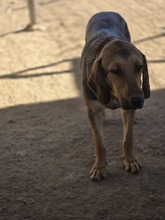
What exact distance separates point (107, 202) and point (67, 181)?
22.1 inches

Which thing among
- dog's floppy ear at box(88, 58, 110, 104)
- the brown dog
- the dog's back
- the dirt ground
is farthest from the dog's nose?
the dirt ground

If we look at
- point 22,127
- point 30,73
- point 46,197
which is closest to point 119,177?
point 46,197

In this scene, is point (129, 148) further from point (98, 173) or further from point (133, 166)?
point (98, 173)

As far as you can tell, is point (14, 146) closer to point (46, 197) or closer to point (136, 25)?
point (46, 197)

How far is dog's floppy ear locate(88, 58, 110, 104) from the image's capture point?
146 inches

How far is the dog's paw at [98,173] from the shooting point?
13.6 ft

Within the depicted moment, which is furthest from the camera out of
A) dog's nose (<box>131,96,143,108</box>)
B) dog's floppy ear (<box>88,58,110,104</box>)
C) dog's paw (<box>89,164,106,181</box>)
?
dog's paw (<box>89,164,106,181</box>)

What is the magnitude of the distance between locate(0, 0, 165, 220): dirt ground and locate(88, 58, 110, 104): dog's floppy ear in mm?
885

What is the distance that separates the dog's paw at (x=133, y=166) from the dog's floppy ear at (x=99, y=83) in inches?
30.6

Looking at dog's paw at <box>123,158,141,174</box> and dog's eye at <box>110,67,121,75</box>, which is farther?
dog's paw at <box>123,158,141,174</box>

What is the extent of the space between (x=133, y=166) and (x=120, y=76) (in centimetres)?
112

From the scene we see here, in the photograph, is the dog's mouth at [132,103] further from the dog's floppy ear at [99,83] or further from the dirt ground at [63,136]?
the dirt ground at [63,136]

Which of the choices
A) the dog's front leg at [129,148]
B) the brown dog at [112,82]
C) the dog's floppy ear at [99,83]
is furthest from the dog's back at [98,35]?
the dog's front leg at [129,148]

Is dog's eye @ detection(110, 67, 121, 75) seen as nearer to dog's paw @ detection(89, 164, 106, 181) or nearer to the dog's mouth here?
the dog's mouth
